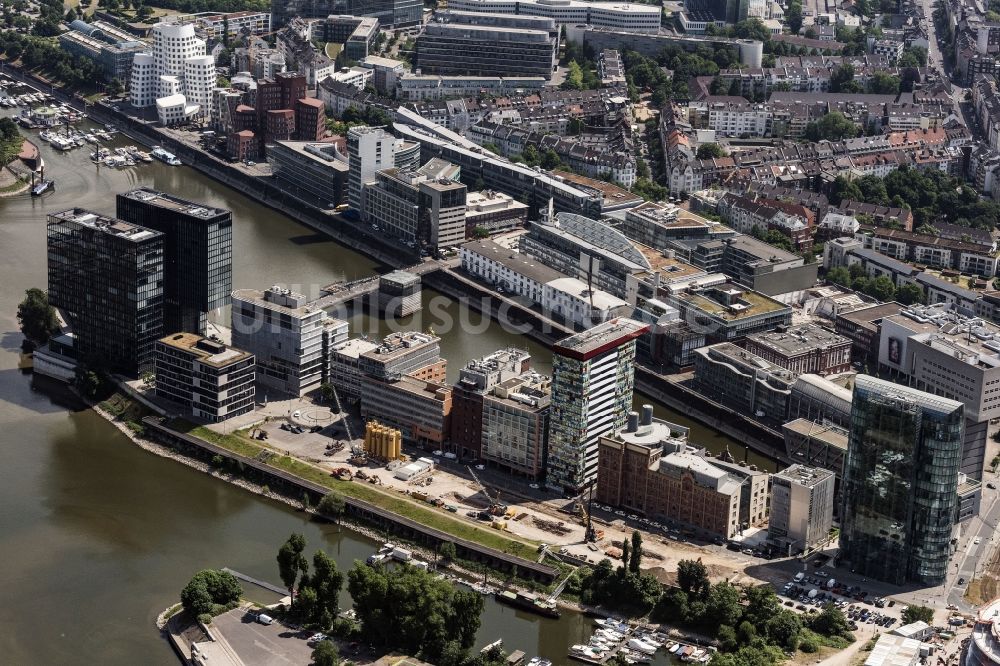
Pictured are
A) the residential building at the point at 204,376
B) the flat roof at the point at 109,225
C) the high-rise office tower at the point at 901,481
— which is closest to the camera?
the high-rise office tower at the point at 901,481

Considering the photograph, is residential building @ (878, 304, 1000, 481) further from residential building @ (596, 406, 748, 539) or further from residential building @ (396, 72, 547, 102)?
residential building @ (396, 72, 547, 102)

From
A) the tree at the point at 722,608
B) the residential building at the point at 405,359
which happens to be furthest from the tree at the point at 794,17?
the tree at the point at 722,608

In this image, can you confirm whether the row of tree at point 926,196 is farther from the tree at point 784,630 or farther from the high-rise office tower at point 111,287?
the tree at point 784,630

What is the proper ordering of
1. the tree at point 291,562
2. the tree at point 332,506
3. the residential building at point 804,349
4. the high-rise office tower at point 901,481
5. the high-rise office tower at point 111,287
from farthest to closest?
the residential building at point 804,349 < the high-rise office tower at point 111,287 < the tree at point 332,506 < the high-rise office tower at point 901,481 < the tree at point 291,562

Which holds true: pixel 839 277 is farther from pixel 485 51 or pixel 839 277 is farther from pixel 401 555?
pixel 485 51

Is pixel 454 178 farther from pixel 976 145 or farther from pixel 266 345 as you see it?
pixel 976 145

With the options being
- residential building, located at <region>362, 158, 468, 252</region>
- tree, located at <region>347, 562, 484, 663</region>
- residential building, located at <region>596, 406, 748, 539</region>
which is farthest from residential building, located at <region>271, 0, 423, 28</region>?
tree, located at <region>347, 562, 484, 663</region>
